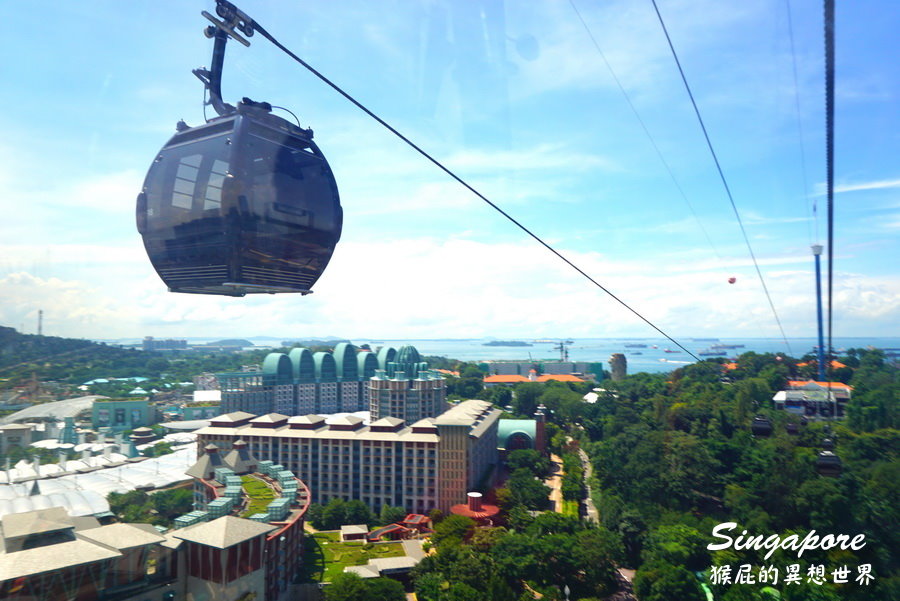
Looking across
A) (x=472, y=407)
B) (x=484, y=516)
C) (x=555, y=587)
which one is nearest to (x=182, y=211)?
(x=555, y=587)

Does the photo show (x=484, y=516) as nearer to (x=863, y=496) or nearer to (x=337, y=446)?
(x=337, y=446)

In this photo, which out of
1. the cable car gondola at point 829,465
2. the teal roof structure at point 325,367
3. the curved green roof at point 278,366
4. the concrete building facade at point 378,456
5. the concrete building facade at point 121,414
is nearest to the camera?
the cable car gondola at point 829,465

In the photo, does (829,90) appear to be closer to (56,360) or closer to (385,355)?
(56,360)

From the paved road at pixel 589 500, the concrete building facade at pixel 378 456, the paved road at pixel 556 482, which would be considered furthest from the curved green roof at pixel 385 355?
the paved road at pixel 589 500

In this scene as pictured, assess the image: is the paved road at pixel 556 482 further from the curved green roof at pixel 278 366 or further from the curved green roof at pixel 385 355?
the curved green roof at pixel 278 366

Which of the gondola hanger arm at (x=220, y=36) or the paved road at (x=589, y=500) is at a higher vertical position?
the gondola hanger arm at (x=220, y=36)

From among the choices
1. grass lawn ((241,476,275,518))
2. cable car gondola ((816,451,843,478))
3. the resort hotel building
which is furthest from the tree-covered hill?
cable car gondola ((816,451,843,478))

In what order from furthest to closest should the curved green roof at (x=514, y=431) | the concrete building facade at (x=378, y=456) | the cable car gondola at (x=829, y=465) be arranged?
the curved green roof at (x=514, y=431), the concrete building facade at (x=378, y=456), the cable car gondola at (x=829, y=465)
